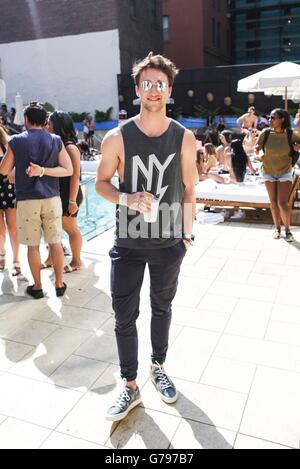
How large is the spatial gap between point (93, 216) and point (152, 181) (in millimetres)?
5713

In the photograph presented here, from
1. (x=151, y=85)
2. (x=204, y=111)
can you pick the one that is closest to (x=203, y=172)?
(x=151, y=85)

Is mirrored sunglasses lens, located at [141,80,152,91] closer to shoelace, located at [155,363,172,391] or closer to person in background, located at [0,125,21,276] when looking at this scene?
shoelace, located at [155,363,172,391]

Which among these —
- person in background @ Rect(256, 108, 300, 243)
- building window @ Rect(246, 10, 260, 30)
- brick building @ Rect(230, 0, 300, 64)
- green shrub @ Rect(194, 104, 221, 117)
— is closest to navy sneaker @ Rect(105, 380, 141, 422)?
person in background @ Rect(256, 108, 300, 243)

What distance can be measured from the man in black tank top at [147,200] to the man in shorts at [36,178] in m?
1.59

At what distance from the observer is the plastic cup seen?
220 cm

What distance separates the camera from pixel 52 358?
3158mm

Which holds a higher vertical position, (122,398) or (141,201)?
(141,201)

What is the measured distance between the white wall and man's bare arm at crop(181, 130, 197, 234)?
19.4 m

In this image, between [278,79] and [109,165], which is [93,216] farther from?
[109,165]

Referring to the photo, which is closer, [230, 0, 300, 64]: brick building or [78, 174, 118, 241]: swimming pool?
[78, 174, 118, 241]: swimming pool

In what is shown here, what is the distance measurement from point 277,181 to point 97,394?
417 centimetres

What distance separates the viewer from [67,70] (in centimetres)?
2164

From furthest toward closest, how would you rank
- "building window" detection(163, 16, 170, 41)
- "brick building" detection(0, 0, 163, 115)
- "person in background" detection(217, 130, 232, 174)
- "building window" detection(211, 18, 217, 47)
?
"building window" detection(211, 18, 217, 47)
"building window" detection(163, 16, 170, 41)
"brick building" detection(0, 0, 163, 115)
"person in background" detection(217, 130, 232, 174)
